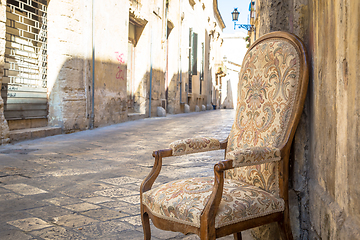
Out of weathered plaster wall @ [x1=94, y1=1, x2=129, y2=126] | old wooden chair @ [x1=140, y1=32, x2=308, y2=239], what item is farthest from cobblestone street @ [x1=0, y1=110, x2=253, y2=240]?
weathered plaster wall @ [x1=94, y1=1, x2=129, y2=126]

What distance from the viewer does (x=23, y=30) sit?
6.19 m

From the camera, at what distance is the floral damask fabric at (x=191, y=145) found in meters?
1.77

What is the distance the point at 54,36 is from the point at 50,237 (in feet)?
18.4

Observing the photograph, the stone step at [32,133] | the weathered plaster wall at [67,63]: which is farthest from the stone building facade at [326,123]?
the weathered plaster wall at [67,63]

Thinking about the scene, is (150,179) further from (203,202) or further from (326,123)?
(326,123)

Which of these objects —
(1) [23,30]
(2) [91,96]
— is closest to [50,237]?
(1) [23,30]

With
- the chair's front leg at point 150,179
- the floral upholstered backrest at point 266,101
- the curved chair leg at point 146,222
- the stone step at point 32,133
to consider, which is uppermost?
the floral upholstered backrest at point 266,101

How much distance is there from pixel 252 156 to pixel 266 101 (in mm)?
439

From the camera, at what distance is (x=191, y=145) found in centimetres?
179

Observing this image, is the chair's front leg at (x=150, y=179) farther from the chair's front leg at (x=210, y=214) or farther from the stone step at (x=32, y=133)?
the stone step at (x=32, y=133)

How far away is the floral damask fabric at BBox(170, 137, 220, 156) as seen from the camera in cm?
177

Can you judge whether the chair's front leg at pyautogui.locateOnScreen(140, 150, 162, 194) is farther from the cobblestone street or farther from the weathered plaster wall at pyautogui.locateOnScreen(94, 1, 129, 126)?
the weathered plaster wall at pyautogui.locateOnScreen(94, 1, 129, 126)

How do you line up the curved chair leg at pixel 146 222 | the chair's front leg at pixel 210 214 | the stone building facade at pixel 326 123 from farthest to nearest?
1. the curved chair leg at pixel 146 222
2. the chair's front leg at pixel 210 214
3. the stone building facade at pixel 326 123

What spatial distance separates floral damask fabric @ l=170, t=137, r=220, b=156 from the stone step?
4.52m
